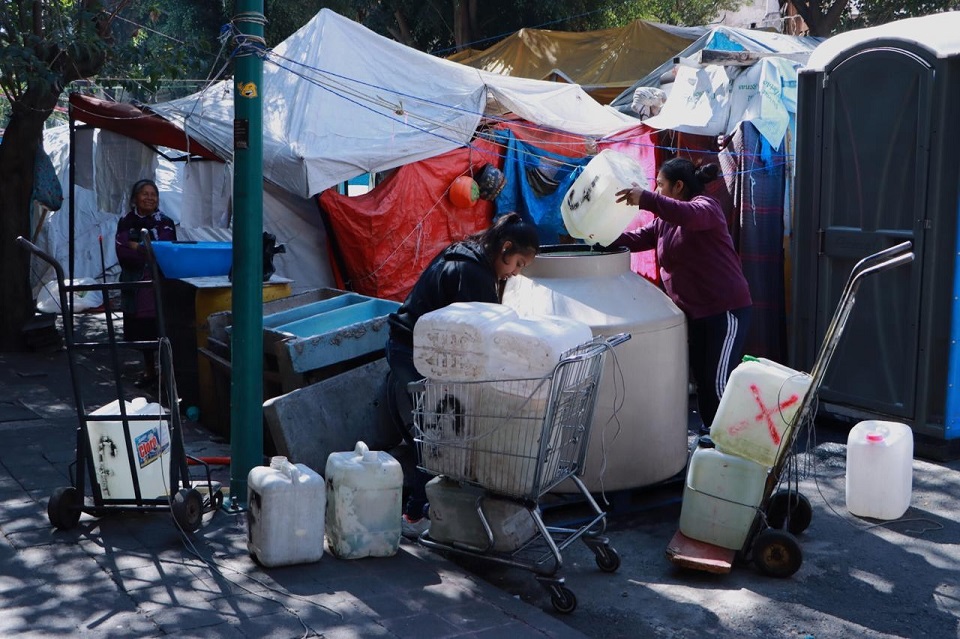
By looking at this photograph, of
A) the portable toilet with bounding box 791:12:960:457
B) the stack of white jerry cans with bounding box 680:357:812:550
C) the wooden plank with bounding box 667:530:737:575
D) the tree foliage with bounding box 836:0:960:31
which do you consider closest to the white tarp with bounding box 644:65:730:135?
the portable toilet with bounding box 791:12:960:457

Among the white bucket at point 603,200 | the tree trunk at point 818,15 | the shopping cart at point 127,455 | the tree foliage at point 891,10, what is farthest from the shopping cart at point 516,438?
the tree foliage at point 891,10

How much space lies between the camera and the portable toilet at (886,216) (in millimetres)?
6309

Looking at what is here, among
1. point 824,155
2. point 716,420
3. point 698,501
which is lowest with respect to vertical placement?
point 698,501

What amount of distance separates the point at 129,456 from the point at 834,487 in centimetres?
408

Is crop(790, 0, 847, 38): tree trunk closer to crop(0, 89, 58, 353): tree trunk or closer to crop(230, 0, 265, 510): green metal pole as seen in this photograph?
crop(0, 89, 58, 353): tree trunk

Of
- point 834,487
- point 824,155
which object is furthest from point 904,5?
point 834,487

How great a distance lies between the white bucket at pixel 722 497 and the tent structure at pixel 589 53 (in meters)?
11.7

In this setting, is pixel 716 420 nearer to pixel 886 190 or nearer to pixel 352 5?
pixel 886 190

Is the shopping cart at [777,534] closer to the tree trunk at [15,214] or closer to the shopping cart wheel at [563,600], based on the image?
the shopping cart wheel at [563,600]

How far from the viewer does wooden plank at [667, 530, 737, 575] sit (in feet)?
14.8

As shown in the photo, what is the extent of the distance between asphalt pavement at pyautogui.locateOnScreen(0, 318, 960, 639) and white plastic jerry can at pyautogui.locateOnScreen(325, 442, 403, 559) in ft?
0.25

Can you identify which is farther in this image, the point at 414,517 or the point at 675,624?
the point at 414,517

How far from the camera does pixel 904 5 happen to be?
67.5 ft

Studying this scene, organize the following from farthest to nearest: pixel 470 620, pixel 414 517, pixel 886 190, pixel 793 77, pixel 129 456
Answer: pixel 793 77 → pixel 886 190 → pixel 414 517 → pixel 129 456 → pixel 470 620
